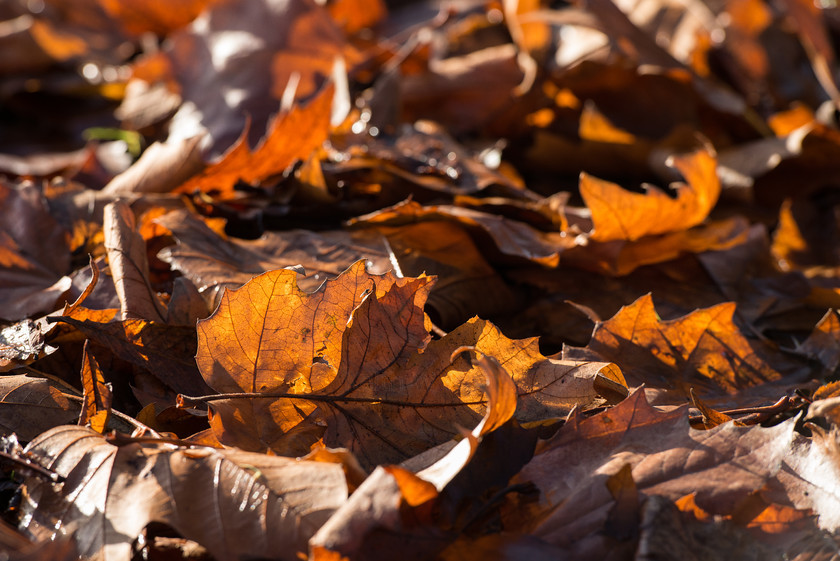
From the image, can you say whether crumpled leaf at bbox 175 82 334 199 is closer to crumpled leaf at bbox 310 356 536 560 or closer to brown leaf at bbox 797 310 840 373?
crumpled leaf at bbox 310 356 536 560

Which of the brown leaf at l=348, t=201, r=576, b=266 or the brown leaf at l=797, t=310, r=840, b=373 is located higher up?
the brown leaf at l=348, t=201, r=576, b=266

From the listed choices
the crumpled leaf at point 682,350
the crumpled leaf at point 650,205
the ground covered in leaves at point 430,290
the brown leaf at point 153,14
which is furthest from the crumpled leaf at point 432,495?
the brown leaf at point 153,14

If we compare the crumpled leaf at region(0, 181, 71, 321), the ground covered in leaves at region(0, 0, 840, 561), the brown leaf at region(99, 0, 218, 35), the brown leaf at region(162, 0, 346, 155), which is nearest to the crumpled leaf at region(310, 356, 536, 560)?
the ground covered in leaves at region(0, 0, 840, 561)

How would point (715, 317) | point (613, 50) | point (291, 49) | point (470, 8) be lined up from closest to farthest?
point (715, 317)
point (613, 50)
point (291, 49)
point (470, 8)

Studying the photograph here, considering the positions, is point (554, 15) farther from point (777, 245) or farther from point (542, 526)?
point (542, 526)

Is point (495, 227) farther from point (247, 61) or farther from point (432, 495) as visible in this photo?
point (247, 61)

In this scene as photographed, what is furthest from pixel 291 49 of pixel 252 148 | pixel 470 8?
pixel 470 8
